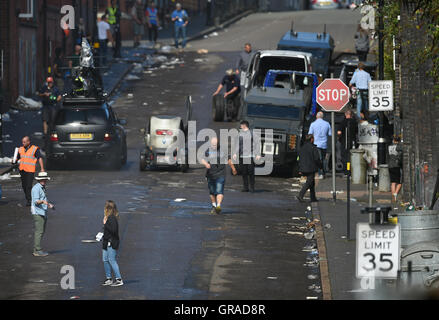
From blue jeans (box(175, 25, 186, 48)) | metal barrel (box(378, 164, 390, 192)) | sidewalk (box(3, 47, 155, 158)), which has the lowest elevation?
metal barrel (box(378, 164, 390, 192))

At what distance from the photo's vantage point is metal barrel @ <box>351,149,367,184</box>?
104 ft

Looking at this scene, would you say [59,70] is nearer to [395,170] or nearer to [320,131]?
[320,131]

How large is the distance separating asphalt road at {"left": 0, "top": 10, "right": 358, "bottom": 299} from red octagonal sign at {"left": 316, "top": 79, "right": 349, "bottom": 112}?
250 cm

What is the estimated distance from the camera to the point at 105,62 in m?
51.2

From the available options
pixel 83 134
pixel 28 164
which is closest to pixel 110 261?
pixel 28 164

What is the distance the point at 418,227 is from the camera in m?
17.7

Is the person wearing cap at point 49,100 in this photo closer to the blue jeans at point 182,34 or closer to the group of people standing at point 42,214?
the group of people standing at point 42,214

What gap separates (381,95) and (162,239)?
747cm

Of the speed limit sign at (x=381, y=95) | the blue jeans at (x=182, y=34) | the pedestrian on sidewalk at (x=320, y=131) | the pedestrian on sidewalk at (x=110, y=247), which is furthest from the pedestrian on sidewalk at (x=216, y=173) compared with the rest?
the blue jeans at (x=182, y=34)

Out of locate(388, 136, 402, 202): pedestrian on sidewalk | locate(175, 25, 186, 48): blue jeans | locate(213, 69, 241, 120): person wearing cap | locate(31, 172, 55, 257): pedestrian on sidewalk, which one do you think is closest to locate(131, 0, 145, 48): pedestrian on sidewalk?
locate(175, 25, 186, 48): blue jeans

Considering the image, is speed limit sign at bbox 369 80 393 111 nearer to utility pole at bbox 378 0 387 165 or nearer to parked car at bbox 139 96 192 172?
utility pole at bbox 378 0 387 165

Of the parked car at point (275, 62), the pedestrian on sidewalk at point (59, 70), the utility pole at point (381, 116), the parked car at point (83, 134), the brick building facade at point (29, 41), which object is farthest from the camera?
the pedestrian on sidewalk at point (59, 70)

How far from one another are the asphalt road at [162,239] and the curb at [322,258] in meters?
0.18

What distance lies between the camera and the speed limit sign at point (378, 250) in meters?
14.8
